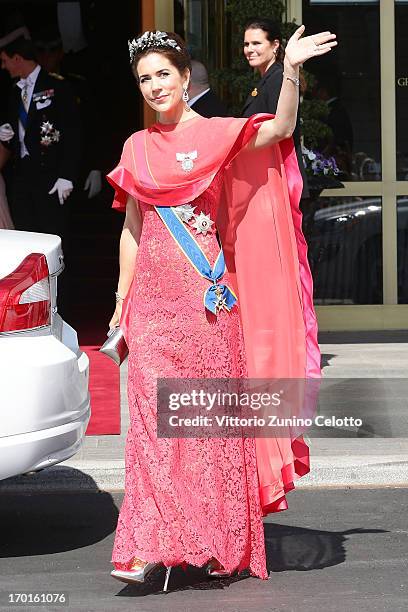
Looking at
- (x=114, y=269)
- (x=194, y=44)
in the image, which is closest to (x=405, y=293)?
(x=194, y=44)

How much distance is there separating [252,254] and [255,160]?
0.35 metres

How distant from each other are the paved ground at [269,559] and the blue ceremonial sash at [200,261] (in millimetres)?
1016

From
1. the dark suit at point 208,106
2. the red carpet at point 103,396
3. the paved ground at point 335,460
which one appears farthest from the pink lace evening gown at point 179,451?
the dark suit at point 208,106

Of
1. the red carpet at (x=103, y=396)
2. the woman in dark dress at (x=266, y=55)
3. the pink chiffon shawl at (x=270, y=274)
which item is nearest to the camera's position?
the pink chiffon shawl at (x=270, y=274)

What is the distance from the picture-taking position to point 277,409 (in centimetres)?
573

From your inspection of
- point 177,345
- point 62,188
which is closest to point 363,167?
point 62,188

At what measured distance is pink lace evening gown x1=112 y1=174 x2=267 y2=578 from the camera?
529 cm

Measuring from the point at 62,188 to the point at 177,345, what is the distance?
5.99 m

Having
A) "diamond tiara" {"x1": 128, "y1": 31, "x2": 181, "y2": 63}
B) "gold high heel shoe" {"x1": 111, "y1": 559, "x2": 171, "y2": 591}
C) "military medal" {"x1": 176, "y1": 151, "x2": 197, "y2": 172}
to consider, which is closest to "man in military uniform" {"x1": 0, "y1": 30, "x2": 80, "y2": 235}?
"diamond tiara" {"x1": 128, "y1": 31, "x2": 181, "y2": 63}

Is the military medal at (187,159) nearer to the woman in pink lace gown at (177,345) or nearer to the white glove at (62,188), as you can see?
the woman in pink lace gown at (177,345)

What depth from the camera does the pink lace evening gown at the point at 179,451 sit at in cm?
529

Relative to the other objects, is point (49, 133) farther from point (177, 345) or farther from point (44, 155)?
point (177, 345)

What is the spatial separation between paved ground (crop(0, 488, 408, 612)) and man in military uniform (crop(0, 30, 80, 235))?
475 centimetres

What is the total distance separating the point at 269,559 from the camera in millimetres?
5840
